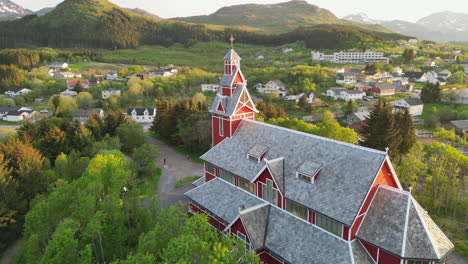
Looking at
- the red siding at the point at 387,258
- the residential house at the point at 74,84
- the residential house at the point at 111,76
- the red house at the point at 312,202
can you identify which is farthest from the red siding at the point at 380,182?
the residential house at the point at 111,76

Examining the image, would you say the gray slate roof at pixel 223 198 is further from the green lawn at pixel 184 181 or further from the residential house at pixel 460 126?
the residential house at pixel 460 126

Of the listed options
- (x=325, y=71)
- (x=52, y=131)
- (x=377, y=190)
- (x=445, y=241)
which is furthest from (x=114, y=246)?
(x=325, y=71)

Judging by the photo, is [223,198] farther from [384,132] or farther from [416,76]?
[416,76]

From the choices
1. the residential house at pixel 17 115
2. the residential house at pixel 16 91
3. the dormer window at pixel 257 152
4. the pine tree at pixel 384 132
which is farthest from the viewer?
the residential house at pixel 16 91

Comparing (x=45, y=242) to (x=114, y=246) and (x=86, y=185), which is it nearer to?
(x=86, y=185)

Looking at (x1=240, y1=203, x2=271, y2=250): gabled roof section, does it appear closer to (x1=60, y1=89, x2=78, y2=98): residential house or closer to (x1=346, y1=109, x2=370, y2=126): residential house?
(x1=346, y1=109, x2=370, y2=126): residential house
